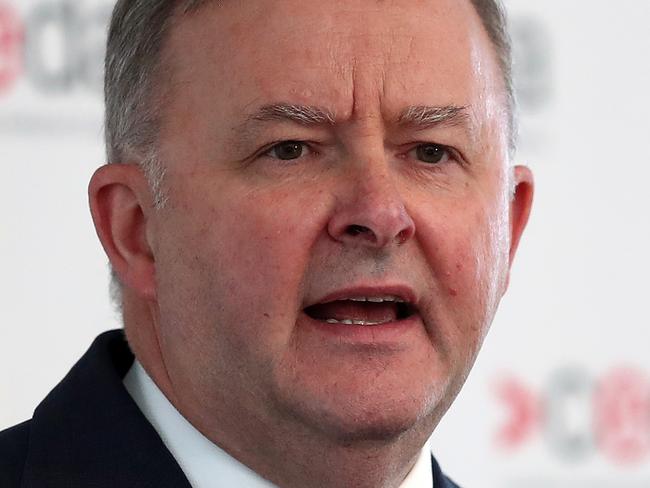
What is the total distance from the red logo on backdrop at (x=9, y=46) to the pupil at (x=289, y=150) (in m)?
1.19

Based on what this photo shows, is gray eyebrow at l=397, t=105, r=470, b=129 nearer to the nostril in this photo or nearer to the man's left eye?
the man's left eye

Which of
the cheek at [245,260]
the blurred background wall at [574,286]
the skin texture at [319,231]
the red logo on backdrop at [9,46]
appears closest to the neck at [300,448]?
the skin texture at [319,231]

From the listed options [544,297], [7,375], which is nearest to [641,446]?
[544,297]

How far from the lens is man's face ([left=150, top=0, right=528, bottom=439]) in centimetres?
198

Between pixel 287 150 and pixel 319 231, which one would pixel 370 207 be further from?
pixel 287 150

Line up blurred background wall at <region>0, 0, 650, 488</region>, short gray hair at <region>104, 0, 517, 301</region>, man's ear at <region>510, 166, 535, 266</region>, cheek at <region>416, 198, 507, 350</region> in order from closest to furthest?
cheek at <region>416, 198, 507, 350</region> < short gray hair at <region>104, 0, 517, 301</region> < man's ear at <region>510, 166, 535, 266</region> < blurred background wall at <region>0, 0, 650, 488</region>

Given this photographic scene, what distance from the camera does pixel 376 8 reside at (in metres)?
2.09

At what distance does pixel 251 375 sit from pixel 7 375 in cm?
118

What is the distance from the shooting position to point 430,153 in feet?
6.92

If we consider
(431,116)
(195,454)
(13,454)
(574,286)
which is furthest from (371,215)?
(574,286)

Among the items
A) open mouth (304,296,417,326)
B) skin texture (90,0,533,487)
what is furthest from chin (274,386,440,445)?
open mouth (304,296,417,326)

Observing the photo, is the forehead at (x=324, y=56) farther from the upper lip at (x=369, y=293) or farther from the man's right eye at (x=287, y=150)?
the upper lip at (x=369, y=293)

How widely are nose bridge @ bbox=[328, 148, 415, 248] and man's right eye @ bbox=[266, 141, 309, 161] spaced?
8cm

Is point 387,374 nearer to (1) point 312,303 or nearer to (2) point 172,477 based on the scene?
(1) point 312,303
